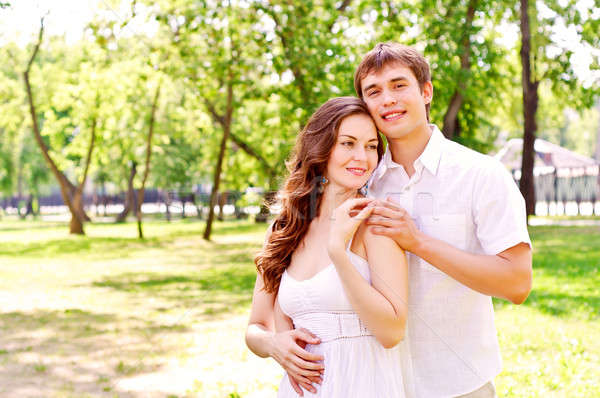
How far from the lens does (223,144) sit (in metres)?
25.7

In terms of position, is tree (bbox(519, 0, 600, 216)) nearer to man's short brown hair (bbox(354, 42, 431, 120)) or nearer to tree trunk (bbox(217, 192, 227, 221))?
man's short brown hair (bbox(354, 42, 431, 120))

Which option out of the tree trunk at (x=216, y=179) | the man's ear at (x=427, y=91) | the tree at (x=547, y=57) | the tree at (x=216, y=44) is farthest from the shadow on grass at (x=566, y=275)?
the tree trunk at (x=216, y=179)

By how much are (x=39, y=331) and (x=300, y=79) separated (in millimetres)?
9474

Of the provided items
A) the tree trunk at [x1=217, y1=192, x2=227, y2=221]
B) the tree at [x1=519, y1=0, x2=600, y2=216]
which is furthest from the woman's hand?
the tree trunk at [x1=217, y1=192, x2=227, y2=221]

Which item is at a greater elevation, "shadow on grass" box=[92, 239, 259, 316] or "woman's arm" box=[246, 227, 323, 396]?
"woman's arm" box=[246, 227, 323, 396]

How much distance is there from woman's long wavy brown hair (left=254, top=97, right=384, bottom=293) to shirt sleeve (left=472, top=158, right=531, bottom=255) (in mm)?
500

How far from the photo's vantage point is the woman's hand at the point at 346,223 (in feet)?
7.82

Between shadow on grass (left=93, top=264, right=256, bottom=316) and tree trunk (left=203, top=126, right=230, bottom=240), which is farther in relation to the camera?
tree trunk (left=203, top=126, right=230, bottom=240)

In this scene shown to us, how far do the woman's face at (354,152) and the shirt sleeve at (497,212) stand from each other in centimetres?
45

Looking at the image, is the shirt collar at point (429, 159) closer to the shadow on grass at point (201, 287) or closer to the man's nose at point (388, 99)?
the man's nose at point (388, 99)

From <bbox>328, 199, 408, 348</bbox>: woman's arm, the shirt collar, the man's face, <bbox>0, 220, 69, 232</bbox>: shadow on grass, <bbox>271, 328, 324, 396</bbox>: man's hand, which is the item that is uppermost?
the man's face

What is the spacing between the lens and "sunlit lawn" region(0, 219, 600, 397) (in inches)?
274

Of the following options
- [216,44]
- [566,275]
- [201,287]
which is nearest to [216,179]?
[216,44]

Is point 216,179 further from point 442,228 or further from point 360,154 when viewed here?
point 442,228
